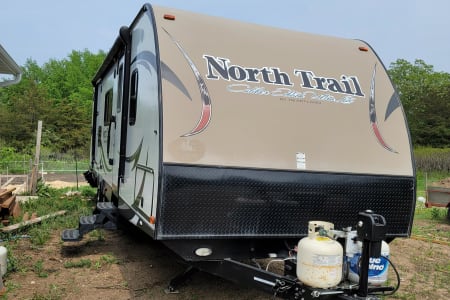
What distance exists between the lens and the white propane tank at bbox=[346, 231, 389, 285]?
3.17 m

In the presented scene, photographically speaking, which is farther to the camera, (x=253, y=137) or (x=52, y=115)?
(x=52, y=115)

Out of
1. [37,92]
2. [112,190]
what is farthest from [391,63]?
[112,190]

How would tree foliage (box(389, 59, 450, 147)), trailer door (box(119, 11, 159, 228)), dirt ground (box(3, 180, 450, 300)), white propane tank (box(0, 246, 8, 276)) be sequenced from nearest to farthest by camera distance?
1. trailer door (box(119, 11, 159, 228))
2. dirt ground (box(3, 180, 450, 300))
3. white propane tank (box(0, 246, 8, 276))
4. tree foliage (box(389, 59, 450, 147))

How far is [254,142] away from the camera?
4152mm

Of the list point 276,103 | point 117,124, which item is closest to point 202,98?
point 276,103

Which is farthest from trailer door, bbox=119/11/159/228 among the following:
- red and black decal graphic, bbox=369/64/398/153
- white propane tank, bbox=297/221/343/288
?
red and black decal graphic, bbox=369/64/398/153

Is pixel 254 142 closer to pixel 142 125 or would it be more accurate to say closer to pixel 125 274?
pixel 142 125

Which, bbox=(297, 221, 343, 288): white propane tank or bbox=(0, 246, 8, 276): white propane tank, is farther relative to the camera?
bbox=(0, 246, 8, 276): white propane tank

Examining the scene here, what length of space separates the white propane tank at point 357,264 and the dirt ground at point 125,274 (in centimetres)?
185

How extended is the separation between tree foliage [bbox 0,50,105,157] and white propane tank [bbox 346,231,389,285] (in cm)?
4069

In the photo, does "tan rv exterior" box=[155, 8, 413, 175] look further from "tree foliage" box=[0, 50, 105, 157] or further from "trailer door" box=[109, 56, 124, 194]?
"tree foliage" box=[0, 50, 105, 157]

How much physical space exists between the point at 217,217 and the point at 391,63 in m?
55.5

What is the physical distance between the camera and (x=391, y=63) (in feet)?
179

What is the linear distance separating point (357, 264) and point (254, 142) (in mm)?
1473
